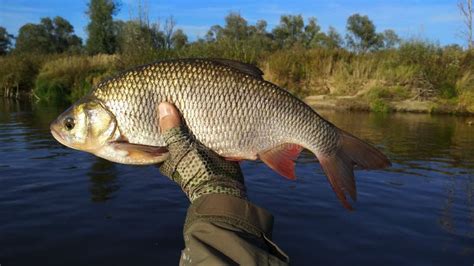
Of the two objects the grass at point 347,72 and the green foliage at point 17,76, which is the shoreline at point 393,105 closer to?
the grass at point 347,72

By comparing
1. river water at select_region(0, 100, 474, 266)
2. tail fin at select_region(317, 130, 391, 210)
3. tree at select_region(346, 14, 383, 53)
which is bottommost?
river water at select_region(0, 100, 474, 266)

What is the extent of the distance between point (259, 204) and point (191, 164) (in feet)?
14.5

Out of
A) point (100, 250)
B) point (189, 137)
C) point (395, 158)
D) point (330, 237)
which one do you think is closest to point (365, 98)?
point (395, 158)

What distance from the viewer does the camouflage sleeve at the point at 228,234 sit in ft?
6.40

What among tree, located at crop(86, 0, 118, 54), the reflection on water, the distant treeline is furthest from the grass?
tree, located at crop(86, 0, 118, 54)

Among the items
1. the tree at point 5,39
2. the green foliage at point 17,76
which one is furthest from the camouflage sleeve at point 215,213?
the tree at point 5,39

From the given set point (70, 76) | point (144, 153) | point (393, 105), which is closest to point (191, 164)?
point (144, 153)

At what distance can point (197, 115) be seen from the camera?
2.90m

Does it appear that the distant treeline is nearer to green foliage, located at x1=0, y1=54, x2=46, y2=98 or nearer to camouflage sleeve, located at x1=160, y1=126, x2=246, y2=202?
green foliage, located at x1=0, y1=54, x2=46, y2=98

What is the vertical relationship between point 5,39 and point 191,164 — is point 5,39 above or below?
above

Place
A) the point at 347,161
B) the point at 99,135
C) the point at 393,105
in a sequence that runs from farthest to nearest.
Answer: the point at 393,105 → the point at 347,161 → the point at 99,135

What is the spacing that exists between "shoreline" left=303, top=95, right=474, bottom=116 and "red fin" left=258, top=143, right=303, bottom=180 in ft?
66.0

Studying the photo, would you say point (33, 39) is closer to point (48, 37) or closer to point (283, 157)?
point (48, 37)

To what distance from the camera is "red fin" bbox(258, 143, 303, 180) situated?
3094 millimetres
